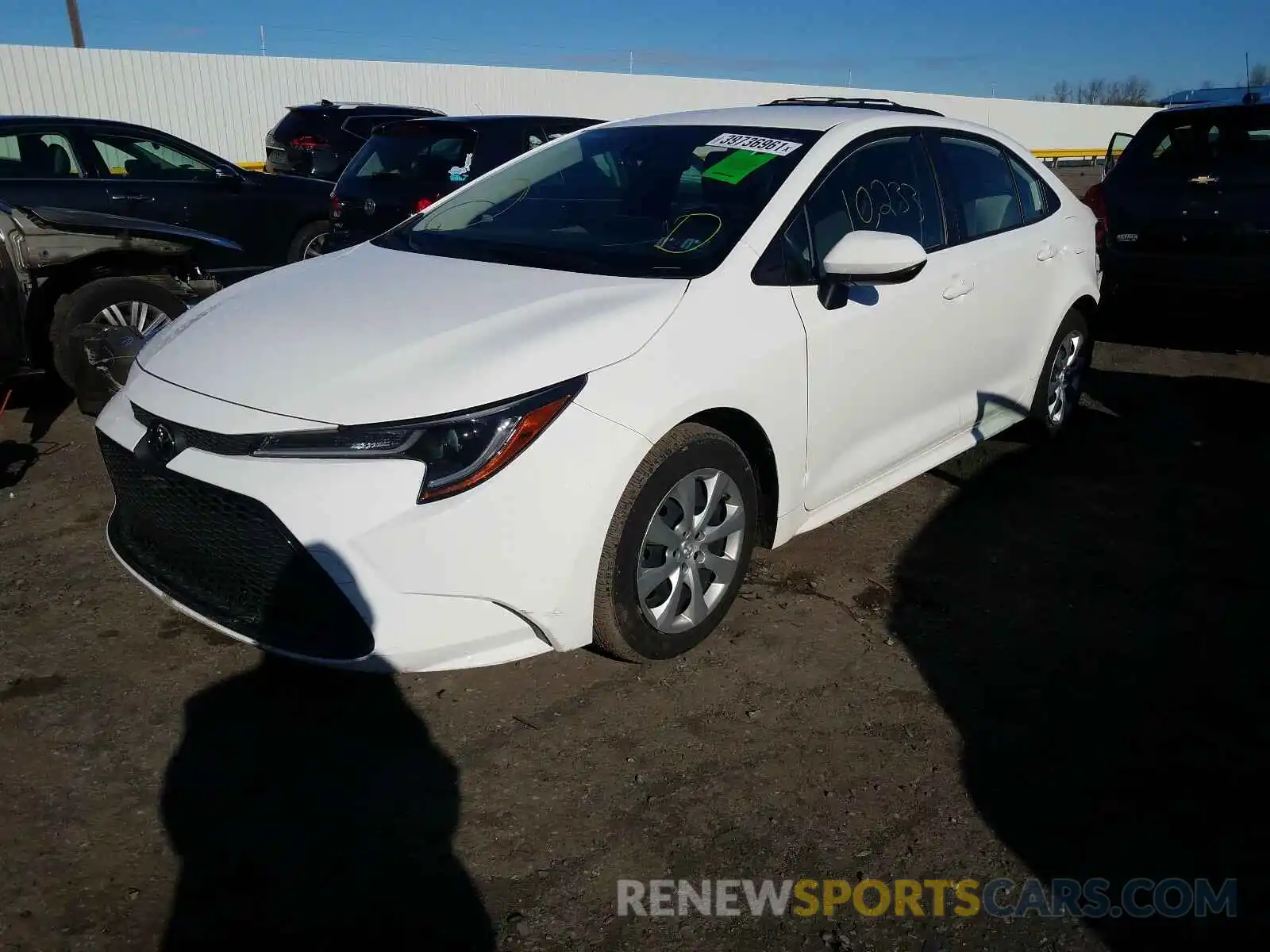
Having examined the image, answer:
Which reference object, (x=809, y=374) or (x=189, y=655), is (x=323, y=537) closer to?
(x=189, y=655)

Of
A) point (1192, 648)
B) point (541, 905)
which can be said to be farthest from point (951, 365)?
point (541, 905)

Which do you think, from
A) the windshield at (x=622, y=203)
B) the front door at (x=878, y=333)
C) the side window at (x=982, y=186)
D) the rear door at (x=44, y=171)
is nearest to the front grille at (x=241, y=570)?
the windshield at (x=622, y=203)

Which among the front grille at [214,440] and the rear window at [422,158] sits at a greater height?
the rear window at [422,158]

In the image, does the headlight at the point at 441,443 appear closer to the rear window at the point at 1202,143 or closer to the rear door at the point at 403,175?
the rear door at the point at 403,175

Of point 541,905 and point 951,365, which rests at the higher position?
point 951,365

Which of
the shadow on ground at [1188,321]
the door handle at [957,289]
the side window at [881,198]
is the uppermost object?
the side window at [881,198]

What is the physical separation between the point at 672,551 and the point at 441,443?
2.75 feet

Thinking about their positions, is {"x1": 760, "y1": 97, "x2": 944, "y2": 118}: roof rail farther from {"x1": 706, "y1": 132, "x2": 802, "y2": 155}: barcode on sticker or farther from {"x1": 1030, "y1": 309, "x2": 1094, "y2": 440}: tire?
{"x1": 1030, "y1": 309, "x2": 1094, "y2": 440}: tire

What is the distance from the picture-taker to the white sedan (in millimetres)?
2564

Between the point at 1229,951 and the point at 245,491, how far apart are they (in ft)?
8.03

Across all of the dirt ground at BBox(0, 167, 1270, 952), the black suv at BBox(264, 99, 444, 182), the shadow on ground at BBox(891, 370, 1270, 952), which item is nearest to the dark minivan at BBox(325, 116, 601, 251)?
the dirt ground at BBox(0, 167, 1270, 952)

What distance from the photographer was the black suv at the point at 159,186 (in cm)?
748

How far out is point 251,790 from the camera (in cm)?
261

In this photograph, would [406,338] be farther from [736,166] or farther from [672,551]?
[736,166]
